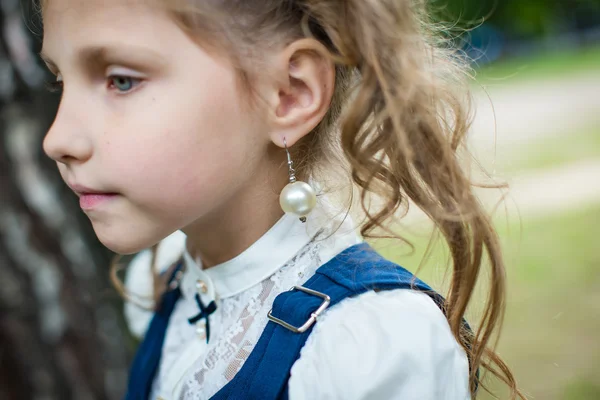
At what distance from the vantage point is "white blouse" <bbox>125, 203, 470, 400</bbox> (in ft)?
3.84

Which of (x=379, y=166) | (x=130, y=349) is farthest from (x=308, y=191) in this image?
(x=130, y=349)

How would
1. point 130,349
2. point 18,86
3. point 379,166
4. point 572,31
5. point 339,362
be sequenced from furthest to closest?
point 572,31
point 130,349
point 18,86
point 379,166
point 339,362

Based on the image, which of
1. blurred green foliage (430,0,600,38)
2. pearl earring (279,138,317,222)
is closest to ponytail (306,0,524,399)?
pearl earring (279,138,317,222)

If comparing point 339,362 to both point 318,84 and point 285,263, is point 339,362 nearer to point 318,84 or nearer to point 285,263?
point 285,263

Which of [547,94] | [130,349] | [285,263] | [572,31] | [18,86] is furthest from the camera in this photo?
[572,31]

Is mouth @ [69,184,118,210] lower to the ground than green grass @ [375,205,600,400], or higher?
higher

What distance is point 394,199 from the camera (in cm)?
133

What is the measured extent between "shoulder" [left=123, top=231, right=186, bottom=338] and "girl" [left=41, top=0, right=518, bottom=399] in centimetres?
55

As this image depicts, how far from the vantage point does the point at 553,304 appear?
11.4 feet

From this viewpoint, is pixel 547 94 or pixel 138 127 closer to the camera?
pixel 138 127

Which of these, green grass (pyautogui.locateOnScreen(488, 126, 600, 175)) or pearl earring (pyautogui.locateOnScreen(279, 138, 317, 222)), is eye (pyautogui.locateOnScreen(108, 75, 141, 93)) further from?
green grass (pyautogui.locateOnScreen(488, 126, 600, 175))

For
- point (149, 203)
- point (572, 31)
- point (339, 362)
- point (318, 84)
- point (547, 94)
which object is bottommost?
point (572, 31)

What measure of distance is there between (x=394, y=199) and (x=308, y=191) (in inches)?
7.0

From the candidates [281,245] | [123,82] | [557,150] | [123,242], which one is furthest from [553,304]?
[557,150]
